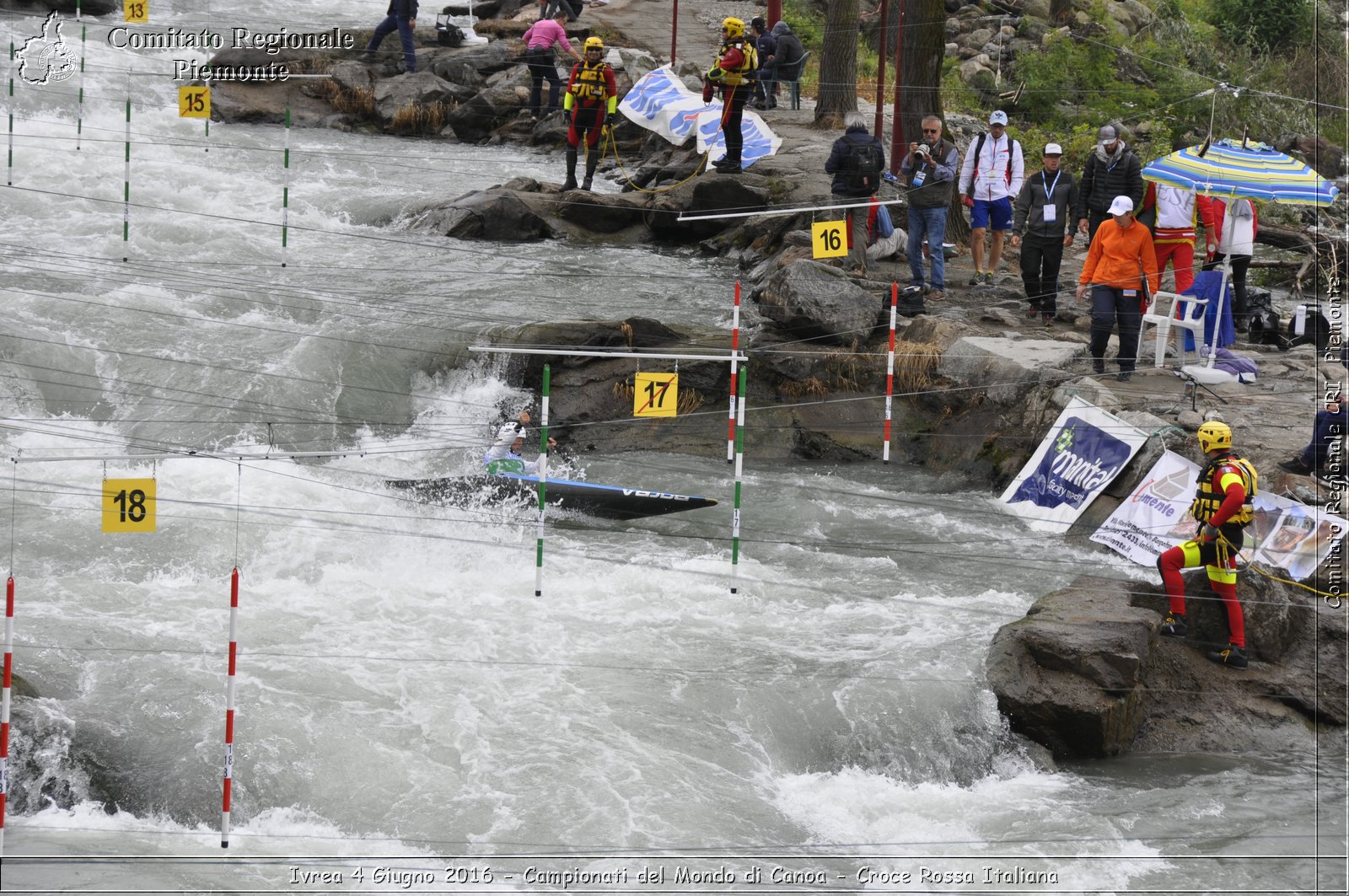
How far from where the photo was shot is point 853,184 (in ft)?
47.1

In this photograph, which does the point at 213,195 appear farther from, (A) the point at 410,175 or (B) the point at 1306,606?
(B) the point at 1306,606

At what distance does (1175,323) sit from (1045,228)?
5.40 feet

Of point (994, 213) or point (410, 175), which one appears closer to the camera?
point (994, 213)

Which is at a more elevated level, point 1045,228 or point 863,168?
point 863,168

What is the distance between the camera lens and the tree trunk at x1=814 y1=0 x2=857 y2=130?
19.4 m

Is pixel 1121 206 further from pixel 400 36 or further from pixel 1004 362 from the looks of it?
pixel 400 36

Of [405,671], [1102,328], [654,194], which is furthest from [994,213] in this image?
[405,671]

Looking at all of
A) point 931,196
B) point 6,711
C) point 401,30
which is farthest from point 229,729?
point 401,30

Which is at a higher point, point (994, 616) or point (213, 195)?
point (213, 195)

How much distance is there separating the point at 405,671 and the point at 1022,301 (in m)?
7.59

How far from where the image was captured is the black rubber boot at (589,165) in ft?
58.3

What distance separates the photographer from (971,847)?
7.87 m

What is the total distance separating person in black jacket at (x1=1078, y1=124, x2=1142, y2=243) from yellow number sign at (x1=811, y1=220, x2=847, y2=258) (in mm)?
2122

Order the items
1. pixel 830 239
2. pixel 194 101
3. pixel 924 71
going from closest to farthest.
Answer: pixel 830 239
pixel 924 71
pixel 194 101
